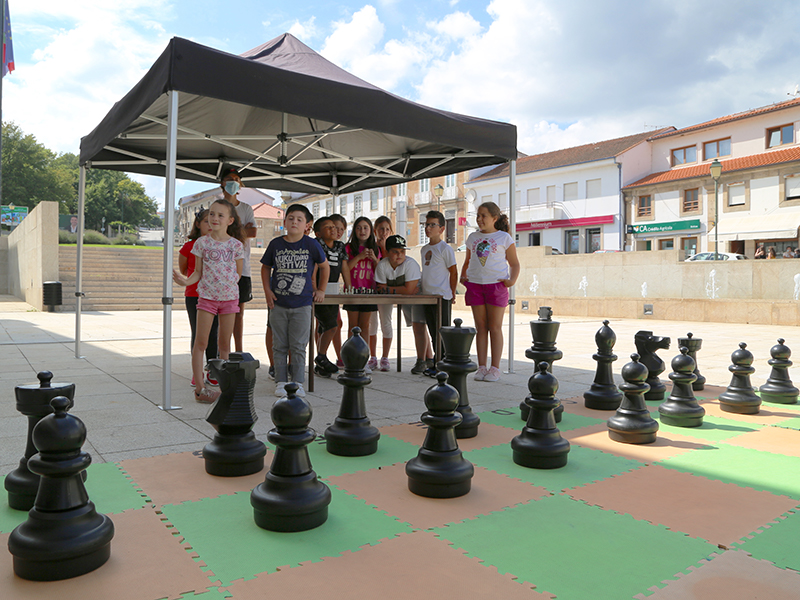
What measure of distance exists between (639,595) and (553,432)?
129 cm

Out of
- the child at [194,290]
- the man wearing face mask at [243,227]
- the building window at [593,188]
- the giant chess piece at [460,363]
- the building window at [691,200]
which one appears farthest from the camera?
the building window at [593,188]

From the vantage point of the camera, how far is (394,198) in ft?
159

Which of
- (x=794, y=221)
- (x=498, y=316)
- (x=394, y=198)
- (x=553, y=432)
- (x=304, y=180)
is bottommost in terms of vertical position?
(x=553, y=432)

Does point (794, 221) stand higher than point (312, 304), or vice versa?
point (794, 221)

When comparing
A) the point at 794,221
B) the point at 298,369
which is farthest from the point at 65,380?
the point at 794,221

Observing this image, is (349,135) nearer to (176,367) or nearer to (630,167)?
(176,367)

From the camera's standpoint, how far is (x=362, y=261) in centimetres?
625

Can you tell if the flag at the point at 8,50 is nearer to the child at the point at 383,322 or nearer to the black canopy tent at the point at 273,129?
the black canopy tent at the point at 273,129

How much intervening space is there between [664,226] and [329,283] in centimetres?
3447

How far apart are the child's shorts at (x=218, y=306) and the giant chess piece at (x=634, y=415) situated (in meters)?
3.02

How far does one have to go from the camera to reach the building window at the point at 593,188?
3860 cm

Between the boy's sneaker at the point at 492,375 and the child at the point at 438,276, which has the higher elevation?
the child at the point at 438,276

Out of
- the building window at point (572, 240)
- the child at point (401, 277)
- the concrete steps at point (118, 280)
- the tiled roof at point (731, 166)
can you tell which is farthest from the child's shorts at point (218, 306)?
the building window at point (572, 240)

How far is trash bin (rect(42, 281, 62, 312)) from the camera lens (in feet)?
53.3
